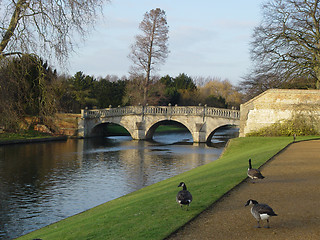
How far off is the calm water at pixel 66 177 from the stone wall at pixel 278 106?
444cm

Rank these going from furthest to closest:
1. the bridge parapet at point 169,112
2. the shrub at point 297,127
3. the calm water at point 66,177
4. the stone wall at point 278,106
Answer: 1. the bridge parapet at point 169,112
2. the stone wall at point 278,106
3. the shrub at point 297,127
4. the calm water at point 66,177

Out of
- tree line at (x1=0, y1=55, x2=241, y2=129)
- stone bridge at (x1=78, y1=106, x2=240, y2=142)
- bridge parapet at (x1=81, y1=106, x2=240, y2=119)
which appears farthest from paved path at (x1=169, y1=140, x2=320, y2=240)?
stone bridge at (x1=78, y1=106, x2=240, y2=142)

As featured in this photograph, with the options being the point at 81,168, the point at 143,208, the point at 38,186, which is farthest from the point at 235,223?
the point at 81,168

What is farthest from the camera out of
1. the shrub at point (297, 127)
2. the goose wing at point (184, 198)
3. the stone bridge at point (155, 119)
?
the stone bridge at point (155, 119)

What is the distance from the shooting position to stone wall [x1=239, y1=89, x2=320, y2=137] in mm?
28234

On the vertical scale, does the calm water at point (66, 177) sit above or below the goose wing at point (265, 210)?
below

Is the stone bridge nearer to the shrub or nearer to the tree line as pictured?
the tree line

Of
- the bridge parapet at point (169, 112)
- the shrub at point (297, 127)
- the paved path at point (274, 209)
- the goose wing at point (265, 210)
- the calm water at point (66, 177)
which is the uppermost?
the bridge parapet at point (169, 112)

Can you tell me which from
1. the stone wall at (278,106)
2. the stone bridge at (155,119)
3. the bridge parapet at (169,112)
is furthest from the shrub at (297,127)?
the bridge parapet at (169,112)

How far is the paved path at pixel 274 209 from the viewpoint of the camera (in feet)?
20.1

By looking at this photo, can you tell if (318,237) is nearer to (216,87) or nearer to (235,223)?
(235,223)

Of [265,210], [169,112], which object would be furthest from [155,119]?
[265,210]

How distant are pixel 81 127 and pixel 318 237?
4087 centimetres

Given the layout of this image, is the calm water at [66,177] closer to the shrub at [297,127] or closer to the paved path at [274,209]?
the shrub at [297,127]
